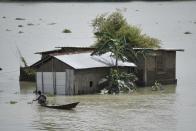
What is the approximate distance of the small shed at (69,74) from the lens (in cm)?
3634

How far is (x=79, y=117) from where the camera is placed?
3073 centimetres

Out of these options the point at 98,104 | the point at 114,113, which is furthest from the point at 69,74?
the point at 114,113

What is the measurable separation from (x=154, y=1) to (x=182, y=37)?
83.0m

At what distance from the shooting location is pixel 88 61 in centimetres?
3769

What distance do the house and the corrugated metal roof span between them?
834 mm

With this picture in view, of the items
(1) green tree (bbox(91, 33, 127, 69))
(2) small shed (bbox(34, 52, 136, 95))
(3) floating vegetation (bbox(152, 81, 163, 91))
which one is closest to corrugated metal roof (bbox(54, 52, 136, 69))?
(2) small shed (bbox(34, 52, 136, 95))

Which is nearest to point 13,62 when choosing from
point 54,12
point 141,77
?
point 141,77

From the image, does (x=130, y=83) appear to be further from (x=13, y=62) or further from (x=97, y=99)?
(x=13, y=62)

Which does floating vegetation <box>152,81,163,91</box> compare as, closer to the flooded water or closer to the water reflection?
the flooded water

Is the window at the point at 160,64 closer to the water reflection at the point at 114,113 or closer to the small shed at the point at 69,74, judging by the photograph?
the water reflection at the point at 114,113

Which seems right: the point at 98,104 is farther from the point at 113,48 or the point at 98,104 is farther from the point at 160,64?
the point at 160,64

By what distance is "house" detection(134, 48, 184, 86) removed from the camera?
39969mm

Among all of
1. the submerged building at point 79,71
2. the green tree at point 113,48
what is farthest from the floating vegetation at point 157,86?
the green tree at point 113,48

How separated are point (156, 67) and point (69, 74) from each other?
635 cm
